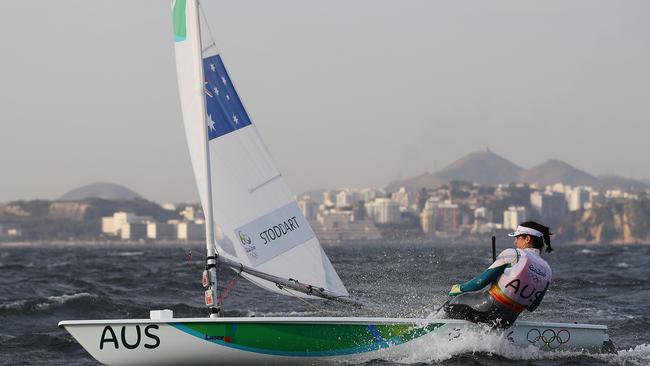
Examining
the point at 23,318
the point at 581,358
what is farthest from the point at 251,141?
the point at 23,318

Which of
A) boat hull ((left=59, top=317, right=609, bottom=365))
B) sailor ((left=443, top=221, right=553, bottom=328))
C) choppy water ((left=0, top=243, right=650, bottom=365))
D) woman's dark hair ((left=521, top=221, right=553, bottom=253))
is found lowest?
choppy water ((left=0, top=243, right=650, bottom=365))

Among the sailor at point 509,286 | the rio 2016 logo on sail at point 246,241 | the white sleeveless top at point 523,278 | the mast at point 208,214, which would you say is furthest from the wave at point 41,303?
the white sleeveless top at point 523,278

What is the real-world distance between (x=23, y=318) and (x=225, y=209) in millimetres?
8081

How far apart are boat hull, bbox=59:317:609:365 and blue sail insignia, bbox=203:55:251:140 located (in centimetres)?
218

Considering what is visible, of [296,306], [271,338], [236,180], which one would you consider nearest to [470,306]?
[271,338]

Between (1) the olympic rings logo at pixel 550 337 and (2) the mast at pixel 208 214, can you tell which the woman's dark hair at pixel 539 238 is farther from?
(2) the mast at pixel 208 214

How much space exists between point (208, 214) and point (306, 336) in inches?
63.1

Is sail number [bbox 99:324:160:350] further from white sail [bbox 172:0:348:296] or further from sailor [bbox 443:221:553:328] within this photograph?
sailor [bbox 443:221:553:328]

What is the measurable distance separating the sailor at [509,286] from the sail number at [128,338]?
125 inches

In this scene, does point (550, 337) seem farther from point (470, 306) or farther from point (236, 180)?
point (236, 180)

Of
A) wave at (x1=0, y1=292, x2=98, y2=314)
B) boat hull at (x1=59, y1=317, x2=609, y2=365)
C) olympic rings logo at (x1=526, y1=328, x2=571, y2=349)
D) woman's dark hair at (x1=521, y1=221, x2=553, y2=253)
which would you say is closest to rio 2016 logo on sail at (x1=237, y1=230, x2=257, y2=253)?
boat hull at (x1=59, y1=317, x2=609, y2=365)

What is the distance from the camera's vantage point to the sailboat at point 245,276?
10.4m

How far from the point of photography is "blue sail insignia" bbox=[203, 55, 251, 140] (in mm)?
11344

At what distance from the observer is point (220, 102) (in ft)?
37.7
